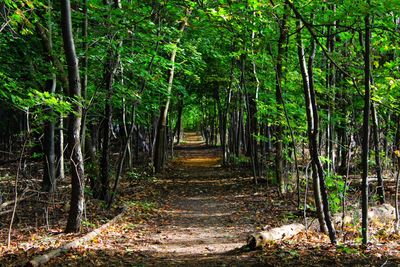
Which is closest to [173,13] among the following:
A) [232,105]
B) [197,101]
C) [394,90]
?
[394,90]

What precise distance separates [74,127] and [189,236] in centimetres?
360

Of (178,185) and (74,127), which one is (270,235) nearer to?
(74,127)

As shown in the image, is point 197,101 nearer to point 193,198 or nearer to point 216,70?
point 216,70

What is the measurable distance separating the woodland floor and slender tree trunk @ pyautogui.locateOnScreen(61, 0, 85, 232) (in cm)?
53

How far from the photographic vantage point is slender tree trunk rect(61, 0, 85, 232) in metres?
7.28

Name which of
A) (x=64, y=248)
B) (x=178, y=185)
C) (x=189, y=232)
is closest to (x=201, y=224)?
(x=189, y=232)

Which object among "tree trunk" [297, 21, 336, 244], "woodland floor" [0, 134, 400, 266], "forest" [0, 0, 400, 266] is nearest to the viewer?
"woodland floor" [0, 134, 400, 266]

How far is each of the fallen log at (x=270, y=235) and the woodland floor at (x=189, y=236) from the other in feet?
0.48

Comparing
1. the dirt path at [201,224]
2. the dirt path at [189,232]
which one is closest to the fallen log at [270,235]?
the dirt path at [189,232]

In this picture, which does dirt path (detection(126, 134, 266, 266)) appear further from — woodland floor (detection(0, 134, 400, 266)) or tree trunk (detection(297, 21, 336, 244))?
tree trunk (detection(297, 21, 336, 244))

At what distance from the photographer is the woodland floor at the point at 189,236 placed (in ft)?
20.9

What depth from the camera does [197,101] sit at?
1241 inches

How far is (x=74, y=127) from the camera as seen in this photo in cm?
766

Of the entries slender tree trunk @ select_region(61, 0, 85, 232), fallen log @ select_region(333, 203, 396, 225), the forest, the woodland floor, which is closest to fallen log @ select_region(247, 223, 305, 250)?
the forest
